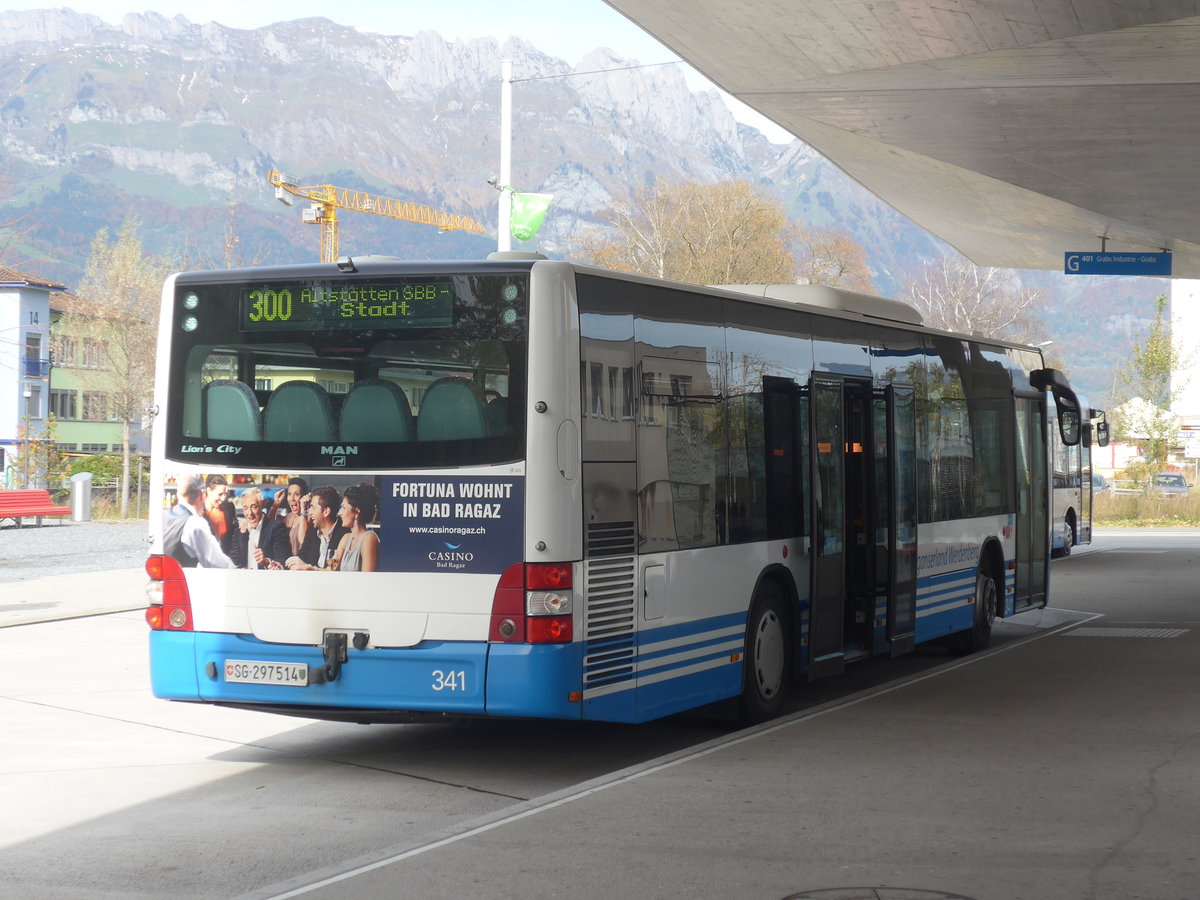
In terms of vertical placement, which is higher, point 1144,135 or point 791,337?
point 1144,135

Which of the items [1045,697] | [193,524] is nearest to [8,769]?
[193,524]

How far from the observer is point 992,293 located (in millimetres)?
98562

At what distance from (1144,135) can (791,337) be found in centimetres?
1173

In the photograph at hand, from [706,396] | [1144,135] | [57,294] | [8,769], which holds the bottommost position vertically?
[8,769]

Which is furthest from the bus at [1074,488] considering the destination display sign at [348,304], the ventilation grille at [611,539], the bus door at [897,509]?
the destination display sign at [348,304]

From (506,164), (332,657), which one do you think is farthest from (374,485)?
(506,164)

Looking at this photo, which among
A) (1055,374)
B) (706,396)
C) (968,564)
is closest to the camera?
(706,396)

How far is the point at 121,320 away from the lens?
49844mm

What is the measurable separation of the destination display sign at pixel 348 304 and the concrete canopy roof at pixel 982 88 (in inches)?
334

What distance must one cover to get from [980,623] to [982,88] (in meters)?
6.98

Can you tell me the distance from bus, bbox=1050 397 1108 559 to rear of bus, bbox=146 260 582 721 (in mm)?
22005

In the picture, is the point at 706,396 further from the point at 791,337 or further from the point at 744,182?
the point at 744,182

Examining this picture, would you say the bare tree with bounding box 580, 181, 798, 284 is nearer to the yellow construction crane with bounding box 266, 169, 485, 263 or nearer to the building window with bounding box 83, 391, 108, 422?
the yellow construction crane with bounding box 266, 169, 485, 263

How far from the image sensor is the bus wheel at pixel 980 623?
14594mm
